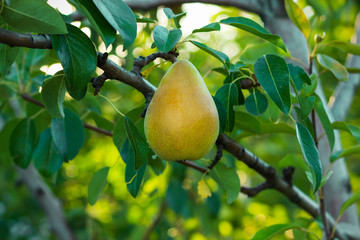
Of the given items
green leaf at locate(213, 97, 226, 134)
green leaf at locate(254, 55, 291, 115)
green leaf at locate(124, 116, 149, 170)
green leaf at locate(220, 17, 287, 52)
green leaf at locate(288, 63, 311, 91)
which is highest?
green leaf at locate(220, 17, 287, 52)

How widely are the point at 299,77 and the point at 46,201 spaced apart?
169cm

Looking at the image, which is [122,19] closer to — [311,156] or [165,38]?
[165,38]

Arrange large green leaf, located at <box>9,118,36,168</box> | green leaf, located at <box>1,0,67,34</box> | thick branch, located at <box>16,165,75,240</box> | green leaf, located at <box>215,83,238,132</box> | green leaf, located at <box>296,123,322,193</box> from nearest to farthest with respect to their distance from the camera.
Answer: green leaf, located at <box>1,0,67,34</box> → green leaf, located at <box>296,123,322,193</box> → green leaf, located at <box>215,83,238,132</box> → large green leaf, located at <box>9,118,36,168</box> → thick branch, located at <box>16,165,75,240</box>

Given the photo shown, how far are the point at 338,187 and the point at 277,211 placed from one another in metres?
1.47

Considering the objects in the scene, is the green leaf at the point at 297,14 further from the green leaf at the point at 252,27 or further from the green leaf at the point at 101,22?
the green leaf at the point at 101,22

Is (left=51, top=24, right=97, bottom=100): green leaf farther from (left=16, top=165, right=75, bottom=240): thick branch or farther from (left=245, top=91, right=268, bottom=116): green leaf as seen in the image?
(left=16, top=165, right=75, bottom=240): thick branch

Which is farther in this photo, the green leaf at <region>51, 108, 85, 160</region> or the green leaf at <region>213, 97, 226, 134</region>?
the green leaf at <region>51, 108, 85, 160</region>

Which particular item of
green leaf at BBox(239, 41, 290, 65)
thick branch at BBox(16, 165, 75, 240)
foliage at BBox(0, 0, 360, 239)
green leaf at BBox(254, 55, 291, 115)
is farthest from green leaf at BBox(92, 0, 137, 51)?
thick branch at BBox(16, 165, 75, 240)

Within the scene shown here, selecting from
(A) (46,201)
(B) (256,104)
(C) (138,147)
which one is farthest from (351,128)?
(A) (46,201)

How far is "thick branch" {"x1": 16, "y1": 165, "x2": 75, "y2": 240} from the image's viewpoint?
6.60 ft

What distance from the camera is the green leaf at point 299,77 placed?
679 millimetres

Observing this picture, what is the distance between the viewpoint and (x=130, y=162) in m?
0.75

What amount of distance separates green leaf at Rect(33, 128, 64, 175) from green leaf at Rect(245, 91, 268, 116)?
1.74 feet

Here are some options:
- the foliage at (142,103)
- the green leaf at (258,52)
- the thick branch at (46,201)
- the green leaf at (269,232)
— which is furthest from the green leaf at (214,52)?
the thick branch at (46,201)
